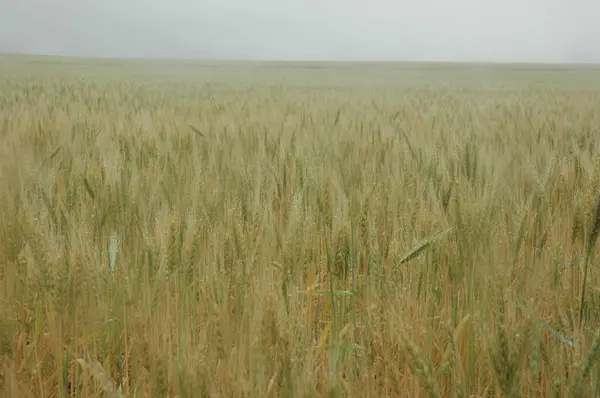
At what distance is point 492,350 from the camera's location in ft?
2.45

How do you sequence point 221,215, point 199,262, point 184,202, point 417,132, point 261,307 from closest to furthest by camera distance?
point 261,307, point 199,262, point 221,215, point 184,202, point 417,132

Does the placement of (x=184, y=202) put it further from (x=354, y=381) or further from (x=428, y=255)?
(x=354, y=381)

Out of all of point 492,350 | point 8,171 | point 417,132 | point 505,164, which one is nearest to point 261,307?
point 492,350

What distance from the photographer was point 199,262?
4.14 feet

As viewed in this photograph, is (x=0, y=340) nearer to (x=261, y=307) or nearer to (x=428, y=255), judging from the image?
(x=261, y=307)

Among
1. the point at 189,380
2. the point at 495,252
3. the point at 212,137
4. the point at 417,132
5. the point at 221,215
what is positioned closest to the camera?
the point at 189,380

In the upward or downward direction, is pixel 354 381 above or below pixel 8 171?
below

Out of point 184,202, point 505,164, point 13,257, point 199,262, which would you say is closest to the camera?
point 199,262

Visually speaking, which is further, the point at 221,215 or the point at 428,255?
the point at 221,215

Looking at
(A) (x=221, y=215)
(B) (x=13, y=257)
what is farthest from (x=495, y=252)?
(B) (x=13, y=257)

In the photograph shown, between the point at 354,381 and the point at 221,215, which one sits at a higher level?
the point at 221,215

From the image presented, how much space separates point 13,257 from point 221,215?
52cm

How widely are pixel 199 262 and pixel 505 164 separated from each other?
4.14 ft

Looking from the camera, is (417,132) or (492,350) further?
(417,132)
